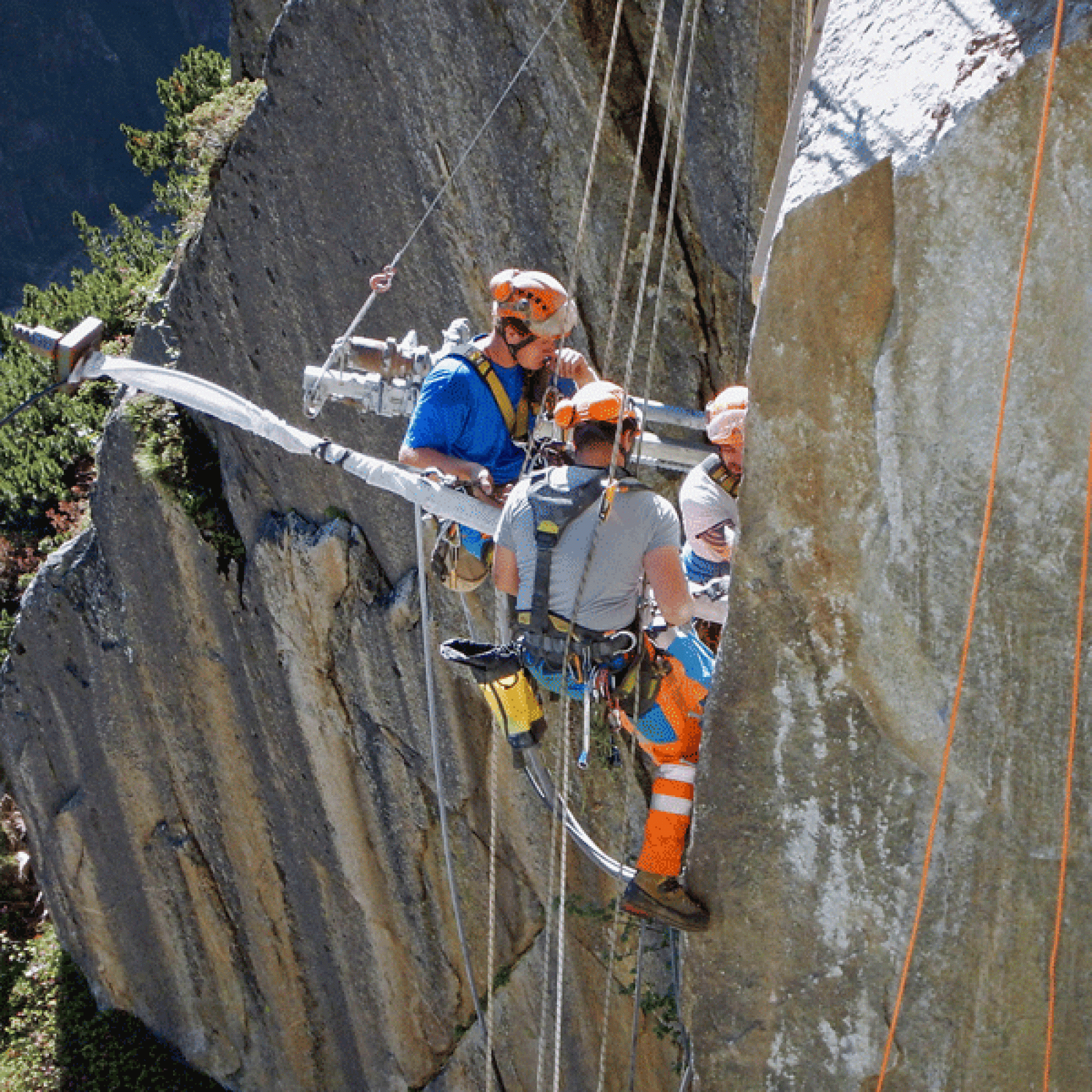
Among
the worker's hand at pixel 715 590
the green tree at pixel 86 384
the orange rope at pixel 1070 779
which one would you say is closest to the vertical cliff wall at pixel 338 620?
the worker's hand at pixel 715 590

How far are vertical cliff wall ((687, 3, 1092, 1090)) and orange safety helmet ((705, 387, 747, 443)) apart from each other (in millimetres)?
→ 712

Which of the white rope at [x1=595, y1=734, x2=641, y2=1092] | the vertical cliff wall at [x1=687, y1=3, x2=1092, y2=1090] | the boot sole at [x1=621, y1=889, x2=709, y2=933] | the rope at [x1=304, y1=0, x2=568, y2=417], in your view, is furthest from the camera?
the white rope at [x1=595, y1=734, x2=641, y2=1092]

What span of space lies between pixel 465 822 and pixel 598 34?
547cm

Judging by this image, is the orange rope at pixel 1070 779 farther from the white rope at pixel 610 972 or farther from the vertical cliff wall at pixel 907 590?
the white rope at pixel 610 972

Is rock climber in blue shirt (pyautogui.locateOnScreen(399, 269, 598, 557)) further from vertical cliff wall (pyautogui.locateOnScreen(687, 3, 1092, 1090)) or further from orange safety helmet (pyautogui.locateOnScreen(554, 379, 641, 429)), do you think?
vertical cliff wall (pyautogui.locateOnScreen(687, 3, 1092, 1090))

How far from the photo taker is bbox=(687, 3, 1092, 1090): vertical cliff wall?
12.8ft

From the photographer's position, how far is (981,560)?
4109 mm

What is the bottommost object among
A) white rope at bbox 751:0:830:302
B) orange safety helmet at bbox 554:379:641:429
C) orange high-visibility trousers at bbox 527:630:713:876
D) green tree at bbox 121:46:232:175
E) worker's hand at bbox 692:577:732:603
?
orange high-visibility trousers at bbox 527:630:713:876

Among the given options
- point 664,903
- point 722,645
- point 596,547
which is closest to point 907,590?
point 722,645

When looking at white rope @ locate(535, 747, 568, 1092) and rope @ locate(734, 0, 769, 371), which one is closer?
rope @ locate(734, 0, 769, 371)

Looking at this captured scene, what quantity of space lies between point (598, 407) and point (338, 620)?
5443mm

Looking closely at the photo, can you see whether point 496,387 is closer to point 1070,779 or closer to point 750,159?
point 750,159

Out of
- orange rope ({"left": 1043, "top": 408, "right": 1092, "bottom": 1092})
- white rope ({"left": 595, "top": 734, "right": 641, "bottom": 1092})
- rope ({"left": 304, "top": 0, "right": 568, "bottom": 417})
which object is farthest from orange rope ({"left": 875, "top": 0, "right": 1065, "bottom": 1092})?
rope ({"left": 304, "top": 0, "right": 568, "bottom": 417})

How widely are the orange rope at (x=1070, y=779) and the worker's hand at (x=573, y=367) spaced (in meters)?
2.22
